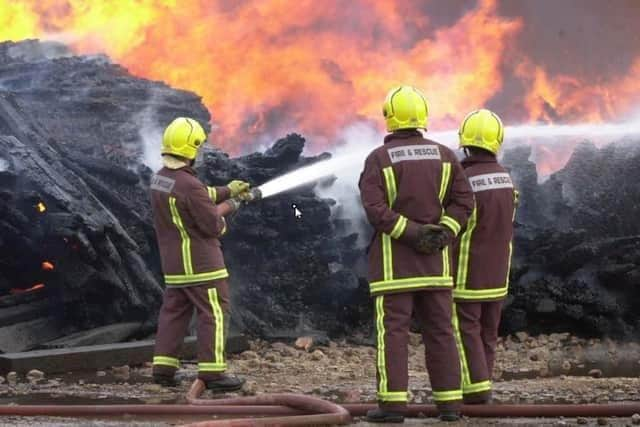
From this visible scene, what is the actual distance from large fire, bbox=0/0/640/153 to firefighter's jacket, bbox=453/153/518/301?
8.58 meters

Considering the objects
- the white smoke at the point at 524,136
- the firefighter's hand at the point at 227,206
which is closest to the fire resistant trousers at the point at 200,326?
the firefighter's hand at the point at 227,206

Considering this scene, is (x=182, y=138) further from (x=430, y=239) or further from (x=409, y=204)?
(x=430, y=239)

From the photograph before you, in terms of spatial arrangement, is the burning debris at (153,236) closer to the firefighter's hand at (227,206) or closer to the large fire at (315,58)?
the large fire at (315,58)

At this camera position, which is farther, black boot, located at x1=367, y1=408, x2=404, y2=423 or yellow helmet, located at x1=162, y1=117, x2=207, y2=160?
yellow helmet, located at x1=162, y1=117, x2=207, y2=160

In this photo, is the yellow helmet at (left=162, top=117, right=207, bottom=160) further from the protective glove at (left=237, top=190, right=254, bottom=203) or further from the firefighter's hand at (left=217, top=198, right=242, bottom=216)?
the protective glove at (left=237, top=190, right=254, bottom=203)

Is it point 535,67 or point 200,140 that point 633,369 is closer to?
point 200,140

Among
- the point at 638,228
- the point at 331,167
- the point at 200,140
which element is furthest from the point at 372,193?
the point at 638,228

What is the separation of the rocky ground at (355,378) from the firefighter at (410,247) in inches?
17.9

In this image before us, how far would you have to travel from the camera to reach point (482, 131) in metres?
6.61

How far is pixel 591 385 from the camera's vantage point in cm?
754

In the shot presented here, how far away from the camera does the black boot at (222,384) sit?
7359 millimetres

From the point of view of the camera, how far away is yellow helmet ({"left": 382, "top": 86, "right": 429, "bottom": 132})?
612cm

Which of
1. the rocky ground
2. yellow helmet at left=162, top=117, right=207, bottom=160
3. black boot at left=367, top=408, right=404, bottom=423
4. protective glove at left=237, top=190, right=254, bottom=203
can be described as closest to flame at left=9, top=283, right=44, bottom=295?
the rocky ground

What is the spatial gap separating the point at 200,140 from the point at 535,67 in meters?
9.28
